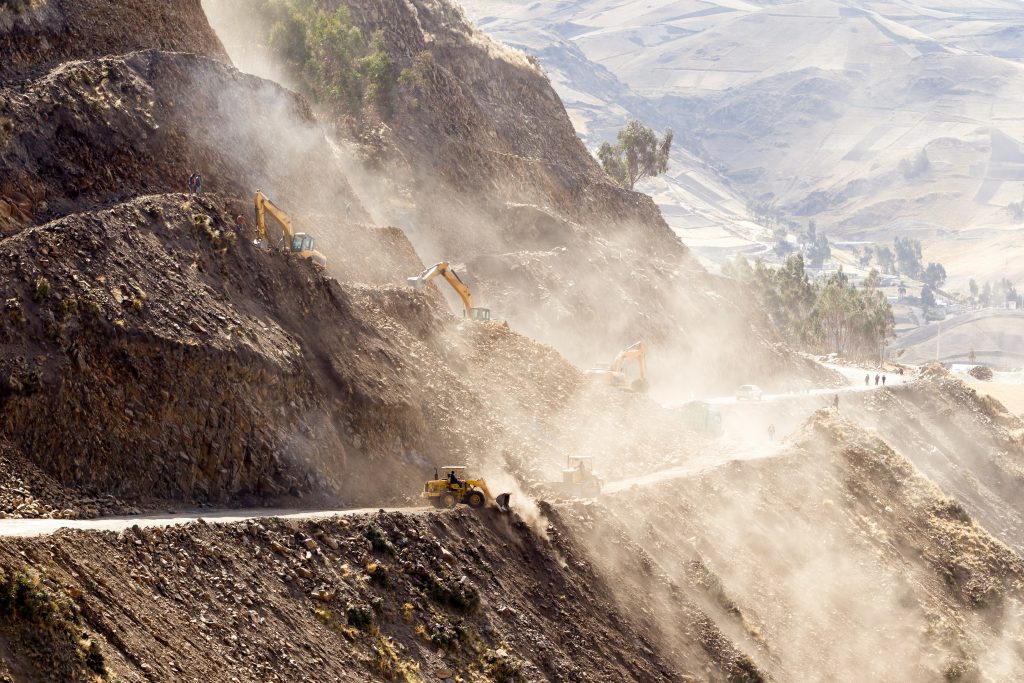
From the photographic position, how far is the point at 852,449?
5750 cm

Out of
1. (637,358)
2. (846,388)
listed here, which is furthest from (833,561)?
(846,388)

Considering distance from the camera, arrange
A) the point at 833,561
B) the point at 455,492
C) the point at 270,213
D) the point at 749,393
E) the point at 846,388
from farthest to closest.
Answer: the point at 846,388 → the point at 749,393 → the point at 833,561 → the point at 270,213 → the point at 455,492

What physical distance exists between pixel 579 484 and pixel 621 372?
54.2ft

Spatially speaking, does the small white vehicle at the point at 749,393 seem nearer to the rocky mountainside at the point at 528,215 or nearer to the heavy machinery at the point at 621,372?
the rocky mountainside at the point at 528,215

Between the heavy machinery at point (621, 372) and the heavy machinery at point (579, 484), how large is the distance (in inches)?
507

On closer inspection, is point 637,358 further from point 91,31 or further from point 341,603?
point 341,603

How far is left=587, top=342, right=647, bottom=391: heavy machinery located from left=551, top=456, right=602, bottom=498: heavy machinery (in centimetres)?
1288

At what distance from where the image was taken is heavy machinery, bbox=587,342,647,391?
56.9 metres

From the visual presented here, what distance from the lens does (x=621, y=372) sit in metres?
59.3

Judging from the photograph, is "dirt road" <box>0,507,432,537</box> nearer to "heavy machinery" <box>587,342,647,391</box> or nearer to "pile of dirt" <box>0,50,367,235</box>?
"pile of dirt" <box>0,50,367,235</box>

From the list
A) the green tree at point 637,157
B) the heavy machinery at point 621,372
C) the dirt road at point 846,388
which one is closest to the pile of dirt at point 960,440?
the dirt road at point 846,388

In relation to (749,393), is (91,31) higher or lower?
higher

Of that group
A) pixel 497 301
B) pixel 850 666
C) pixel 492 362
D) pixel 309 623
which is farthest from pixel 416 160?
pixel 309 623

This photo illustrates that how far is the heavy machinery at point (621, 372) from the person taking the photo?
56.9m
